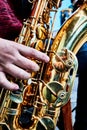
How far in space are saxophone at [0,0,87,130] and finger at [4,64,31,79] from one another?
0.16 metres

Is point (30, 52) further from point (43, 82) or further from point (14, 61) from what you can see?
point (43, 82)

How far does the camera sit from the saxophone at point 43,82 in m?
1.17

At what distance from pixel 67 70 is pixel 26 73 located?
0.29 metres

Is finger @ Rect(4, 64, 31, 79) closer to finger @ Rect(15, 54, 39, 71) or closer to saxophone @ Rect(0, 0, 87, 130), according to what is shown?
finger @ Rect(15, 54, 39, 71)

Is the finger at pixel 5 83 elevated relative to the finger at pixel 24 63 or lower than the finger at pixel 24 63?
lower

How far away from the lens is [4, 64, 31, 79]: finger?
94 cm

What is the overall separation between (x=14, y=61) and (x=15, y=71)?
3cm

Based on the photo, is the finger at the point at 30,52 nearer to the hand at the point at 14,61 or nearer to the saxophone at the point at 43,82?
the hand at the point at 14,61

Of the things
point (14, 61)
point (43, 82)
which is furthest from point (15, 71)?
point (43, 82)

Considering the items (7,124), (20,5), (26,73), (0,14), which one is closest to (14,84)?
(26,73)

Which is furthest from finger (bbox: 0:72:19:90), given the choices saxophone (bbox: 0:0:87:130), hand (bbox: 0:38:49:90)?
saxophone (bbox: 0:0:87:130)

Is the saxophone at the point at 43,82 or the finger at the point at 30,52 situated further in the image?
the saxophone at the point at 43,82

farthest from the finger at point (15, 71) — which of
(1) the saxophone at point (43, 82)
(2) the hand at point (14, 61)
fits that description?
(1) the saxophone at point (43, 82)

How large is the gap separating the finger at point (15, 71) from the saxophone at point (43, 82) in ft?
0.52
